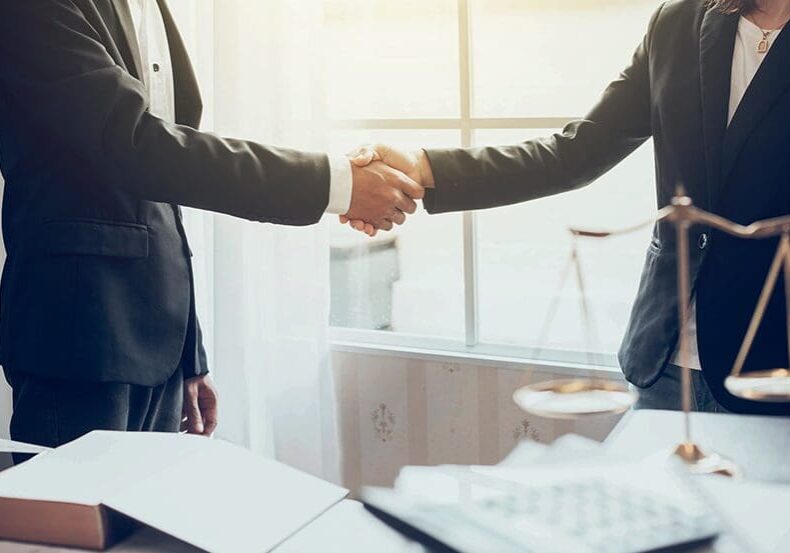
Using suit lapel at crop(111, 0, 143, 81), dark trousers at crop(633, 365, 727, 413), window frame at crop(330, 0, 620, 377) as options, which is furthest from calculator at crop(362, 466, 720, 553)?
window frame at crop(330, 0, 620, 377)

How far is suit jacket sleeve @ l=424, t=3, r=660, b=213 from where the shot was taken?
185 cm

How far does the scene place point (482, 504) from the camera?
3.13ft

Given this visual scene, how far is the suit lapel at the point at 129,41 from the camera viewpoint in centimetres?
A: 165

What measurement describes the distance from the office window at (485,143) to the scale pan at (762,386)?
1.27m

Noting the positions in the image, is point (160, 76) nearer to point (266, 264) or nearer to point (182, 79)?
point (182, 79)

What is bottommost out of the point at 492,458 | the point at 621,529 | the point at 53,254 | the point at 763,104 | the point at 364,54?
the point at 492,458

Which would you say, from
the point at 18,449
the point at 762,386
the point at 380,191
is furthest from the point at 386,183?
the point at 762,386

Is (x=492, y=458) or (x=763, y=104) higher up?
(x=763, y=104)

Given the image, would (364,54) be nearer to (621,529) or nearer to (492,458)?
(492,458)

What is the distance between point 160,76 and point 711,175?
958 mm

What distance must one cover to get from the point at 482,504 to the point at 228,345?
155 cm

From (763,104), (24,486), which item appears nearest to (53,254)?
(24,486)

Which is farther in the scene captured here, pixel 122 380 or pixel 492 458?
pixel 492 458

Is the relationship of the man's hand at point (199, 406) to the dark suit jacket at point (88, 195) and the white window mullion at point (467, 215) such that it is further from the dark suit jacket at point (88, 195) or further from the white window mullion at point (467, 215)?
the white window mullion at point (467, 215)
